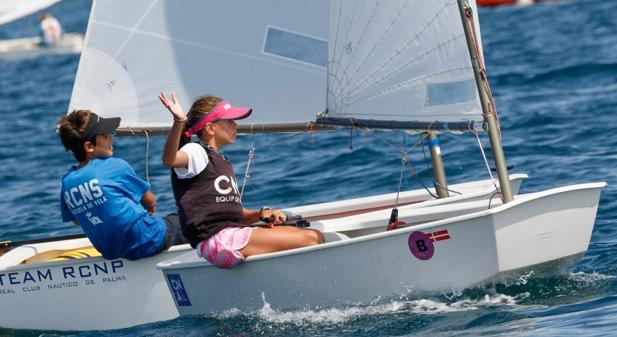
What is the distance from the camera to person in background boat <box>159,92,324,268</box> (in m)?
5.85

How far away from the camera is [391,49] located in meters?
6.32

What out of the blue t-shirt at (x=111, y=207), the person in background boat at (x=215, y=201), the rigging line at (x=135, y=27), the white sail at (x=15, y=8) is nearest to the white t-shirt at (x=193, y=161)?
the person in background boat at (x=215, y=201)

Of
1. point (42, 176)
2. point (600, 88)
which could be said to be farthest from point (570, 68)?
point (42, 176)

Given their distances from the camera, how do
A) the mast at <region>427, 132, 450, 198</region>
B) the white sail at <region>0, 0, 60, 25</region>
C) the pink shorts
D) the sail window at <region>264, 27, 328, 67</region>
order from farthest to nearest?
the white sail at <region>0, 0, 60, 25</region>
the mast at <region>427, 132, 450, 198</region>
the sail window at <region>264, 27, 328, 67</region>
the pink shorts

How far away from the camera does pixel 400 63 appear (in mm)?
6309

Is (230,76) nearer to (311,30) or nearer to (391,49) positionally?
(311,30)

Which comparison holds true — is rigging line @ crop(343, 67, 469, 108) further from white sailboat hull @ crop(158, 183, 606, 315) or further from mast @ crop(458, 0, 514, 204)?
white sailboat hull @ crop(158, 183, 606, 315)

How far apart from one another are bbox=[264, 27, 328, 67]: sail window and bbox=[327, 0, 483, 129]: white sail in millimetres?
507

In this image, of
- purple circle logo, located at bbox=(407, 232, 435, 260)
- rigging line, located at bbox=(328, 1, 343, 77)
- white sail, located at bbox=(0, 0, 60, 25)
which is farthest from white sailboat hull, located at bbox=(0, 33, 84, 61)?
purple circle logo, located at bbox=(407, 232, 435, 260)

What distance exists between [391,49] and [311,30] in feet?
→ 2.86

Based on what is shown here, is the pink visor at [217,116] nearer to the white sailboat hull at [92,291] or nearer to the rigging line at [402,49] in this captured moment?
the white sailboat hull at [92,291]

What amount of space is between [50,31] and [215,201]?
59.1 feet

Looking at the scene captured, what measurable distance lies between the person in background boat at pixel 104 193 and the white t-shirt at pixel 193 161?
17.0 inches

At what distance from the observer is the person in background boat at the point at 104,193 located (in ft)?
19.9
